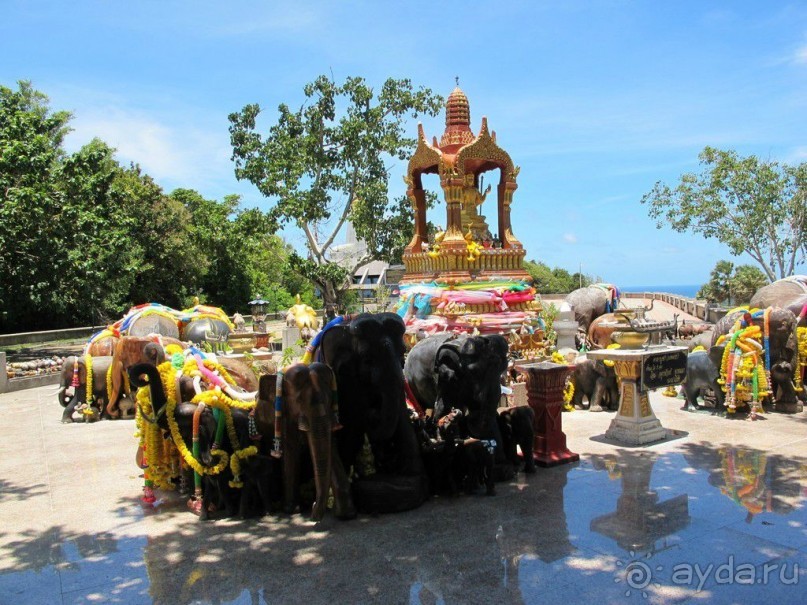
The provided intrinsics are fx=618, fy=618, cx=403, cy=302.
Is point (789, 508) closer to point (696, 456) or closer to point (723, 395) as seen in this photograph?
point (696, 456)

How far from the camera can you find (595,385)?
10523mm

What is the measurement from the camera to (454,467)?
637 cm

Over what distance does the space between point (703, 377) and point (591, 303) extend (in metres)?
8.57

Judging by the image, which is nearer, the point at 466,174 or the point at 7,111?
the point at 466,174

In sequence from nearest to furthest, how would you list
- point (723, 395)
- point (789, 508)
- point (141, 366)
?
1. point (789, 508)
2. point (141, 366)
3. point (723, 395)

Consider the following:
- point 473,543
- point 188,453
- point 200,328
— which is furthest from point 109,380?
point 473,543

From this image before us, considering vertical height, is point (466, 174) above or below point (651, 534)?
above

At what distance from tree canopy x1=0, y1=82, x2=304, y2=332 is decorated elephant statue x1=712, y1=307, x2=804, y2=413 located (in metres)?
18.2

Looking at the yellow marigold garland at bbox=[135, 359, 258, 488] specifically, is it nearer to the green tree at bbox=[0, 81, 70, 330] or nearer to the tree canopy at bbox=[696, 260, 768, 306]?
the green tree at bbox=[0, 81, 70, 330]

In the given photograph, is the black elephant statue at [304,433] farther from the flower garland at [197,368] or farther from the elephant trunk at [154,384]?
the elephant trunk at [154,384]

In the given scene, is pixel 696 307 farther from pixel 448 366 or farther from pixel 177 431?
pixel 177 431

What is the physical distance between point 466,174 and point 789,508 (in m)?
11.1

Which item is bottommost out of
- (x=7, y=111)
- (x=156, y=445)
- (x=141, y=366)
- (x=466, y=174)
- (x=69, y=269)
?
(x=156, y=445)

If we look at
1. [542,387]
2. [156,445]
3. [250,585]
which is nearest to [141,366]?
[156,445]
